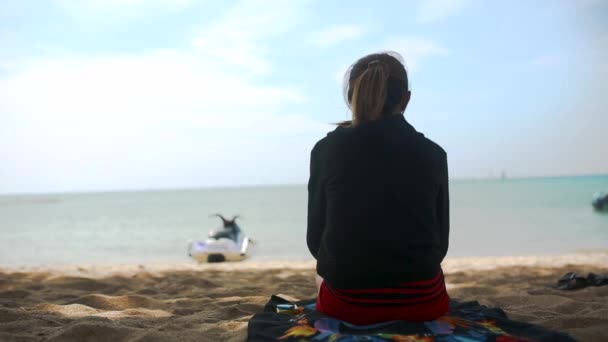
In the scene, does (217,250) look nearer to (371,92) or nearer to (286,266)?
(286,266)

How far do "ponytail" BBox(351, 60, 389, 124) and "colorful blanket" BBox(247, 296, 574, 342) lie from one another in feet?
2.93

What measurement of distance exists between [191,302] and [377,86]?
220cm

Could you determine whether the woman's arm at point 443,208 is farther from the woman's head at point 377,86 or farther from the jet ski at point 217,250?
the jet ski at point 217,250

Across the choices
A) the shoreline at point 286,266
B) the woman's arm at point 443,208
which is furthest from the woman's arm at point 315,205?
the shoreline at point 286,266

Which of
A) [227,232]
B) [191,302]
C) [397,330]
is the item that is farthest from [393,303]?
[227,232]

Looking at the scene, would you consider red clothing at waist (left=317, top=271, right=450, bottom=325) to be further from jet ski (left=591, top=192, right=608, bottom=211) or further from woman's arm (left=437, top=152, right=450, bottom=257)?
jet ski (left=591, top=192, right=608, bottom=211)

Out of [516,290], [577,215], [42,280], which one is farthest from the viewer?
[577,215]

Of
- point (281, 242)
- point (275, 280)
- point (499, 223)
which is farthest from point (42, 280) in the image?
point (499, 223)

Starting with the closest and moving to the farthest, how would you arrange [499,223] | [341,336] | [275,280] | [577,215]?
[341,336] → [275,280] → [499,223] → [577,215]

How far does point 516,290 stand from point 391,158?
2547 millimetres

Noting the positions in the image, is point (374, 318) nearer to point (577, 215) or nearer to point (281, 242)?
point (281, 242)

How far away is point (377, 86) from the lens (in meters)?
1.99

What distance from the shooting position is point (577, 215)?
1814 centimetres

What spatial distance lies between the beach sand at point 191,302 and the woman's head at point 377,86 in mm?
1175
